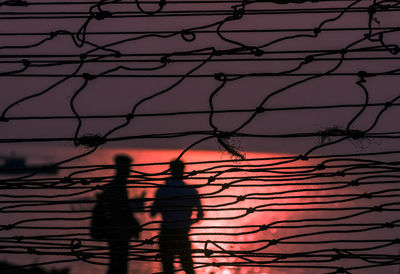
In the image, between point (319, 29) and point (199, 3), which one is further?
point (199, 3)

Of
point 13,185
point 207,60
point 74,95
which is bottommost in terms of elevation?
point 13,185

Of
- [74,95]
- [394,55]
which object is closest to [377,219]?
[394,55]

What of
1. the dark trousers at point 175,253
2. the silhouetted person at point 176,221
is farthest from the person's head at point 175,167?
the dark trousers at point 175,253

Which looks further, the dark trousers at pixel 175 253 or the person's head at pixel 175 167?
Answer: the dark trousers at pixel 175 253

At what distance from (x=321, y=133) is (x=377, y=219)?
17.3ft

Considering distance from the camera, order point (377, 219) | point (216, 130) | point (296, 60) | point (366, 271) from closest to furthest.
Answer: point (216, 130) → point (296, 60) → point (366, 271) → point (377, 219)

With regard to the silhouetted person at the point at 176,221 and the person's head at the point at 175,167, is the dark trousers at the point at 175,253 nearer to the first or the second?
the silhouetted person at the point at 176,221

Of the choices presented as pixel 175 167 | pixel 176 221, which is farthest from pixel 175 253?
pixel 175 167

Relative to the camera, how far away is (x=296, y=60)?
6.14 feet

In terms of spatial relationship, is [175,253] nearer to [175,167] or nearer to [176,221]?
[176,221]

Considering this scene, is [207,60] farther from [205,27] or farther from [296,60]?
[296,60]

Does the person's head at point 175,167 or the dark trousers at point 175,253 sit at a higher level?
the person's head at point 175,167

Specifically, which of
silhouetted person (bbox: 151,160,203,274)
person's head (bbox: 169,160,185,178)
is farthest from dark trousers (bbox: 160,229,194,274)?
person's head (bbox: 169,160,185,178)

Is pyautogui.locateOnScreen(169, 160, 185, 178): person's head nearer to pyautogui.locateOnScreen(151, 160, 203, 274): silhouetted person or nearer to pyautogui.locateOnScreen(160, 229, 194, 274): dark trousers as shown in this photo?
pyautogui.locateOnScreen(151, 160, 203, 274): silhouetted person
